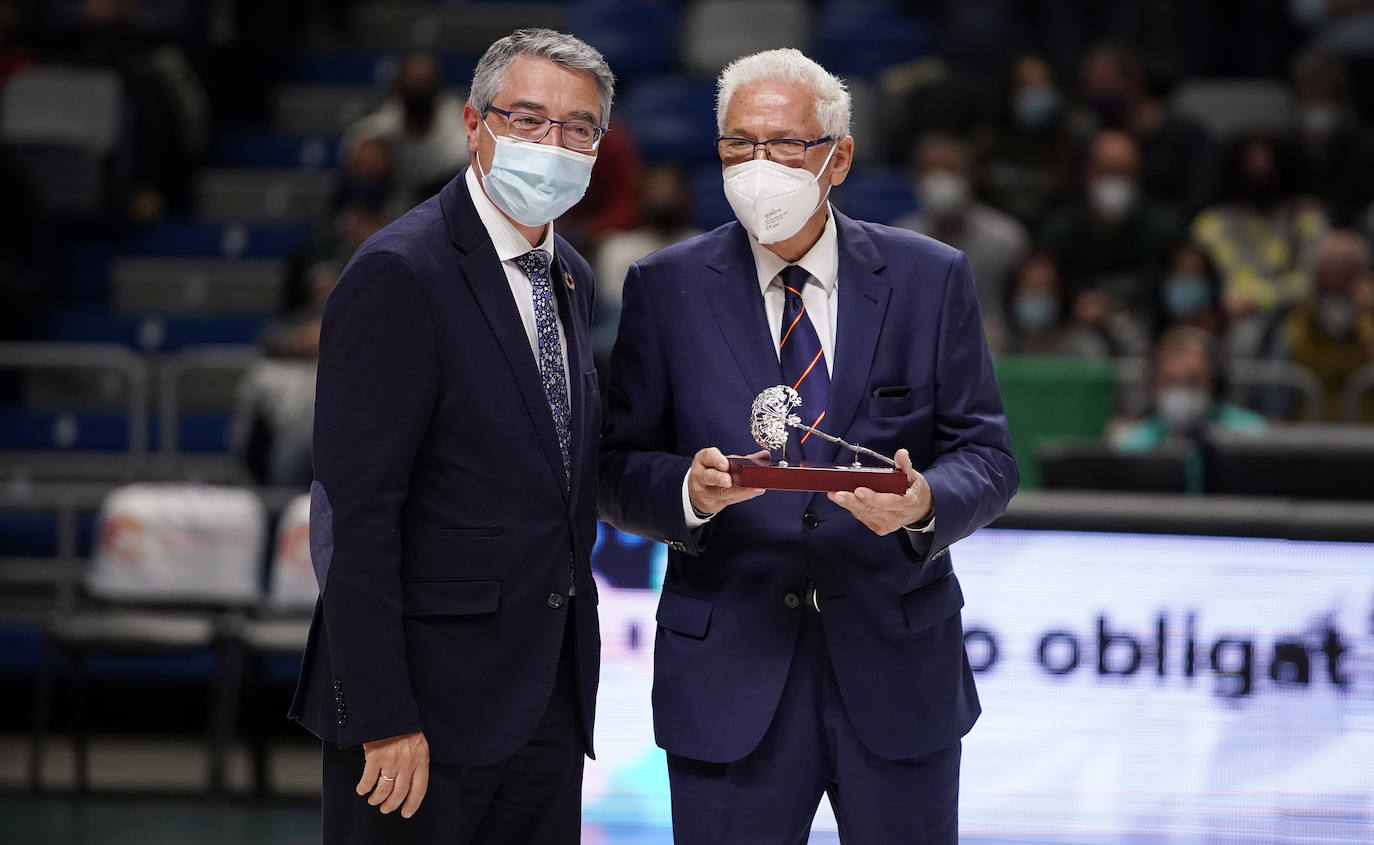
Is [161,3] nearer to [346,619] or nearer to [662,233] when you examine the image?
[662,233]

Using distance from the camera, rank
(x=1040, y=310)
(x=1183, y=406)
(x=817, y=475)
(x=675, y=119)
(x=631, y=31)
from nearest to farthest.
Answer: (x=817, y=475)
(x=1183, y=406)
(x=1040, y=310)
(x=675, y=119)
(x=631, y=31)

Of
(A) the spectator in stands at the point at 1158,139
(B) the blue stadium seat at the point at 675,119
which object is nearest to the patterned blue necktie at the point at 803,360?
(B) the blue stadium seat at the point at 675,119

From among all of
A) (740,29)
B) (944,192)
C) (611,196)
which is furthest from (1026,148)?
(611,196)

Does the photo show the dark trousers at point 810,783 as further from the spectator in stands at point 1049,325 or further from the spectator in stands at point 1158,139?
the spectator in stands at point 1158,139

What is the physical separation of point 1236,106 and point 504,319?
8.63m

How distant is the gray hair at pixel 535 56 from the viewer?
2.84 metres

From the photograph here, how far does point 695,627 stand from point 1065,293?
234 inches

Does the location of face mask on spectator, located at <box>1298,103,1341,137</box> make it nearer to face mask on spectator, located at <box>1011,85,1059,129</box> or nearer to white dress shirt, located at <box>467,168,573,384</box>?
face mask on spectator, located at <box>1011,85,1059,129</box>

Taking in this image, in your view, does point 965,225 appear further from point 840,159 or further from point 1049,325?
point 840,159

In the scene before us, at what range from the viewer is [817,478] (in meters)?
2.61

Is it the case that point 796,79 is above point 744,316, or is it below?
above

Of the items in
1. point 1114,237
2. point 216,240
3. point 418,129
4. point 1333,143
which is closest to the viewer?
point 1114,237

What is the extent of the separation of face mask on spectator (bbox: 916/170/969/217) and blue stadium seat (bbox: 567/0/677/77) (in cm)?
259

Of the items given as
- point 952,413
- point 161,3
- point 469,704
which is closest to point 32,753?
point 469,704
